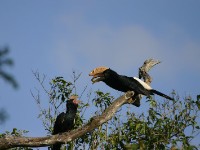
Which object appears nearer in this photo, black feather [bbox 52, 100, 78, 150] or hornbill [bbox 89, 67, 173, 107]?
black feather [bbox 52, 100, 78, 150]

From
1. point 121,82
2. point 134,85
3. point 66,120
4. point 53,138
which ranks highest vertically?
point 121,82

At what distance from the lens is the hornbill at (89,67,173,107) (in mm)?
7086

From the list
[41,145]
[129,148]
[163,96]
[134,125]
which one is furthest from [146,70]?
[129,148]

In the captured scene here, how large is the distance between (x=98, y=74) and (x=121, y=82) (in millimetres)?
487

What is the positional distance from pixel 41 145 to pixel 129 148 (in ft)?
9.58

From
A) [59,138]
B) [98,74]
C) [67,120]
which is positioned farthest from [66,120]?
[59,138]

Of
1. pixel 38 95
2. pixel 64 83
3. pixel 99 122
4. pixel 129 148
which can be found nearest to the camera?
pixel 129 148

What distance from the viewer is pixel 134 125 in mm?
6422

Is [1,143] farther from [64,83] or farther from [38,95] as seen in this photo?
[38,95]

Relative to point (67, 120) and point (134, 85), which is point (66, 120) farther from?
point (134, 85)

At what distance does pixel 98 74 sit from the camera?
23.4ft

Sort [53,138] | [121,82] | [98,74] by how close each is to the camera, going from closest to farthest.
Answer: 1. [53,138]
2. [98,74]
3. [121,82]

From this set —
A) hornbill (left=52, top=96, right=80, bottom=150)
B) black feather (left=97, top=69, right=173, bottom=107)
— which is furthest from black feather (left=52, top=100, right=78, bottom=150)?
black feather (left=97, top=69, right=173, bottom=107)

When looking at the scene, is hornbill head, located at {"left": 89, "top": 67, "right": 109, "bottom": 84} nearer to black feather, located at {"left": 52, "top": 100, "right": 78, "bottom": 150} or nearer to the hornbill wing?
the hornbill wing
